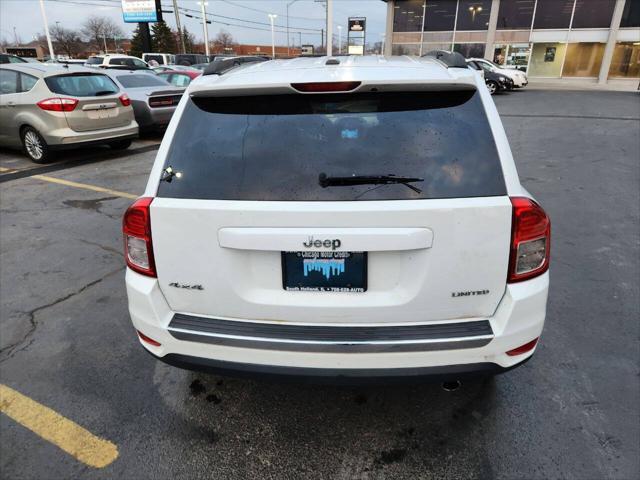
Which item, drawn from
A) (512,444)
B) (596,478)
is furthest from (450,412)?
(596,478)

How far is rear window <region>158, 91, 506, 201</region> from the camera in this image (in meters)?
1.96

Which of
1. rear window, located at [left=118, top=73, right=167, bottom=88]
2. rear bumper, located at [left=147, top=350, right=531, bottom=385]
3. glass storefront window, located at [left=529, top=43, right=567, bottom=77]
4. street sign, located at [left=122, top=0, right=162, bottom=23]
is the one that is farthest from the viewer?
street sign, located at [left=122, top=0, right=162, bottom=23]

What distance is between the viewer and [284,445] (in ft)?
7.74

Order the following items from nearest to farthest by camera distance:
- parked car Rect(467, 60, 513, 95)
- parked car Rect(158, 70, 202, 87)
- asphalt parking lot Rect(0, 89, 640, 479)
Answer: asphalt parking lot Rect(0, 89, 640, 479) → parked car Rect(158, 70, 202, 87) → parked car Rect(467, 60, 513, 95)

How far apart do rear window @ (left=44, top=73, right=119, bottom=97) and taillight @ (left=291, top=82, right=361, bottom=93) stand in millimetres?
8077

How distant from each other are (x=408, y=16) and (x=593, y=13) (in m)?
13.2

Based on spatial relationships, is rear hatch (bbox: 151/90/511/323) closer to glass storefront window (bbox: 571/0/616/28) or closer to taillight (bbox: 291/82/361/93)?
taillight (bbox: 291/82/361/93)

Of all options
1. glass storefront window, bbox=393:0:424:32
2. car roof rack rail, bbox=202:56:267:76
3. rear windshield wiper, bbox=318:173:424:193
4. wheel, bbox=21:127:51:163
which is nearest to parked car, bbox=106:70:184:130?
wheel, bbox=21:127:51:163

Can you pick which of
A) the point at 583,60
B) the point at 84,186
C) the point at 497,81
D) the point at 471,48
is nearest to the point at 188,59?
the point at 497,81

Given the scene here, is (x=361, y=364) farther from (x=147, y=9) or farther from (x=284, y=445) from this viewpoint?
(x=147, y=9)

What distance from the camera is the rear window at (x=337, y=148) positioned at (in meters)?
1.96

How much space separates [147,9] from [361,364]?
4063cm

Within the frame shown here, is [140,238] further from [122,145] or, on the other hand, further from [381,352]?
[122,145]

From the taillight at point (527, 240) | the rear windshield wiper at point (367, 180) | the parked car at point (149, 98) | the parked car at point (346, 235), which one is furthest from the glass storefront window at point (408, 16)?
the rear windshield wiper at point (367, 180)
